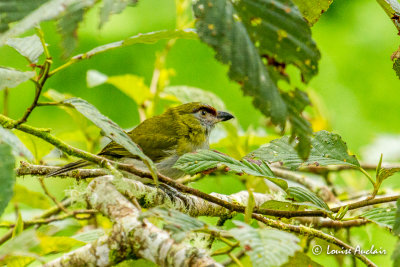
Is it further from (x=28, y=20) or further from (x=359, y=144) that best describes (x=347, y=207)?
(x=359, y=144)

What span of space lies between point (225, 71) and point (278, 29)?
488cm

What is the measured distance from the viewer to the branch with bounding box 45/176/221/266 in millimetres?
1252

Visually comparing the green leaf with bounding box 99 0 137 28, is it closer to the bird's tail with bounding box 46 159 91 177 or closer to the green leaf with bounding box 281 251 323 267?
the green leaf with bounding box 281 251 323 267

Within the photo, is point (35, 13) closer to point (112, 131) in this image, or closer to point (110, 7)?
point (110, 7)

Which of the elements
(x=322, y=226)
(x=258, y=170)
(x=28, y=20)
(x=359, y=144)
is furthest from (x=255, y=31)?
(x=359, y=144)

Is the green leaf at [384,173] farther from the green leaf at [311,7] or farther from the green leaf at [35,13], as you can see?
the green leaf at [35,13]

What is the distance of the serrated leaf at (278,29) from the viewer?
1.14 metres

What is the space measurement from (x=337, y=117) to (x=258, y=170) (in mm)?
4059

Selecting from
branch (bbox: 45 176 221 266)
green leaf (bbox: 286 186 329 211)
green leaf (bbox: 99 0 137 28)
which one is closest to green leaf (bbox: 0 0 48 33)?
green leaf (bbox: 99 0 137 28)

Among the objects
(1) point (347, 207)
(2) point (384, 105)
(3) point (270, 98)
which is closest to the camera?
(3) point (270, 98)

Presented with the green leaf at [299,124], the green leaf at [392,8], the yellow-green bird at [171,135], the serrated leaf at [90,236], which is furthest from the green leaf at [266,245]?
the yellow-green bird at [171,135]

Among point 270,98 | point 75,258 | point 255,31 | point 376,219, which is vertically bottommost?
point 75,258

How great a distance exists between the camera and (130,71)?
230 inches

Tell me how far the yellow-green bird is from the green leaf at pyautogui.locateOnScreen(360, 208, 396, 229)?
1.41 m
